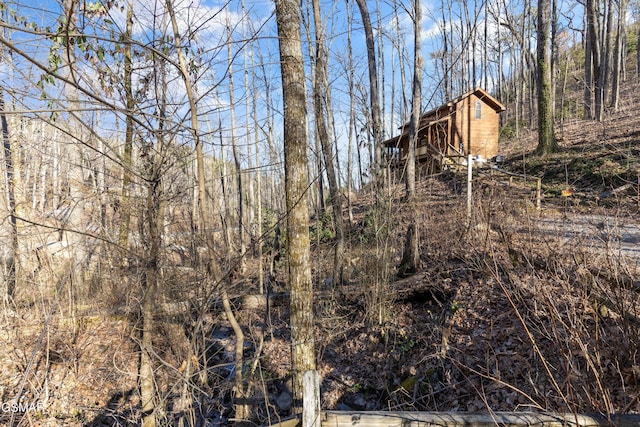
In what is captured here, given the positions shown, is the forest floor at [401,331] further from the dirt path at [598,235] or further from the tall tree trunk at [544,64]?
the tall tree trunk at [544,64]

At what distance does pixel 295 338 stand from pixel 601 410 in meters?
2.49

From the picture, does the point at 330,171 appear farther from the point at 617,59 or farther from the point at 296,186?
the point at 617,59

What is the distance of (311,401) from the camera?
2262 millimetres

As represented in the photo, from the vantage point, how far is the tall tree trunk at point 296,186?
343 cm

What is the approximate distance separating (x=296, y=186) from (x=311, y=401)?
1934 mm

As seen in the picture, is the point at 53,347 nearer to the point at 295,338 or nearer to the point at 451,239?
the point at 295,338

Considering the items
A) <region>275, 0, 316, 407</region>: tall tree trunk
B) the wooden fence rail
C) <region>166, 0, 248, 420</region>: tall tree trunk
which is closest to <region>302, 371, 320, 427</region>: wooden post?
the wooden fence rail

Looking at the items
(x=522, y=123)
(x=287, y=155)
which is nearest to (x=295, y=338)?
(x=287, y=155)

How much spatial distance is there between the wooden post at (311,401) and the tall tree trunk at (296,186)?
51.0 inches

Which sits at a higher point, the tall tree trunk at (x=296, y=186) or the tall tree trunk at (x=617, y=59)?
the tall tree trunk at (x=617, y=59)

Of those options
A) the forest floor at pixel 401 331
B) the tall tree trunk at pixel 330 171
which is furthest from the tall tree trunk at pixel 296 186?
the tall tree trunk at pixel 330 171

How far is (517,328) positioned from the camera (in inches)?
179

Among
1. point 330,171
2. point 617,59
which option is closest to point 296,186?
point 330,171

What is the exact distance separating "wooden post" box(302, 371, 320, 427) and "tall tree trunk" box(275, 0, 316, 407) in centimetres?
130
